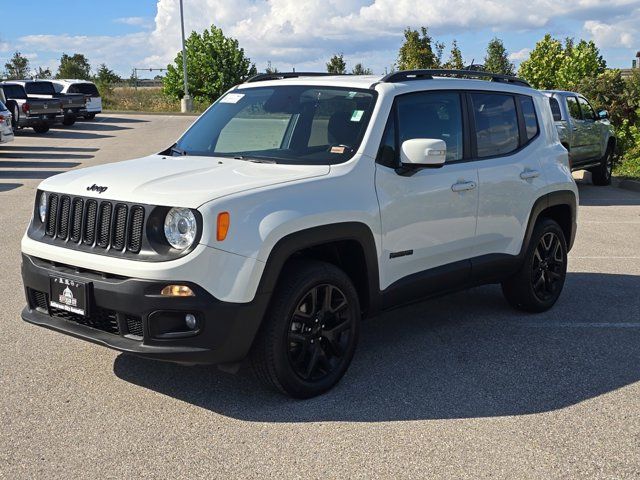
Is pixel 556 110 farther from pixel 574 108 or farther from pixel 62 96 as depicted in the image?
pixel 62 96

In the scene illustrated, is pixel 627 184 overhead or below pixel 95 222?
below

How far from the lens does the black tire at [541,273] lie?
20.8 feet

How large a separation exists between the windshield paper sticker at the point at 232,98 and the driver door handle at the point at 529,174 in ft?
7.26

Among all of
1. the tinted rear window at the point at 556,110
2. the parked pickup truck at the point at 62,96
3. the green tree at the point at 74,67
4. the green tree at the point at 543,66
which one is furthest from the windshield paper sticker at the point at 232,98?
the green tree at the point at 74,67

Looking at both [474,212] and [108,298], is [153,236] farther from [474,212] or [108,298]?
[474,212]

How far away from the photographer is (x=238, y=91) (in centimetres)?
596

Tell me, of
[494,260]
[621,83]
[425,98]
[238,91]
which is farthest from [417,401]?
[621,83]

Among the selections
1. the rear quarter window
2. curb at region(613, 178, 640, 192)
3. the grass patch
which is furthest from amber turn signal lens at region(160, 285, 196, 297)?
the grass patch

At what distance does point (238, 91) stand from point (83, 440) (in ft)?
9.59

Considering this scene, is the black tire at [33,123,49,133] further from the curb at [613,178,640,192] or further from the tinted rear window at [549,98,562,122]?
the curb at [613,178,640,192]

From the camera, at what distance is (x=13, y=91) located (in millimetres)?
27641

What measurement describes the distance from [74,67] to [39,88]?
37.1 metres

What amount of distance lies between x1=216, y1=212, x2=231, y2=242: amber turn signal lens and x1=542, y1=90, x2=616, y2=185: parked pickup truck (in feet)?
35.5

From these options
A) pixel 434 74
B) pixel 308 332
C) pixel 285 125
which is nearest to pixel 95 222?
pixel 308 332
